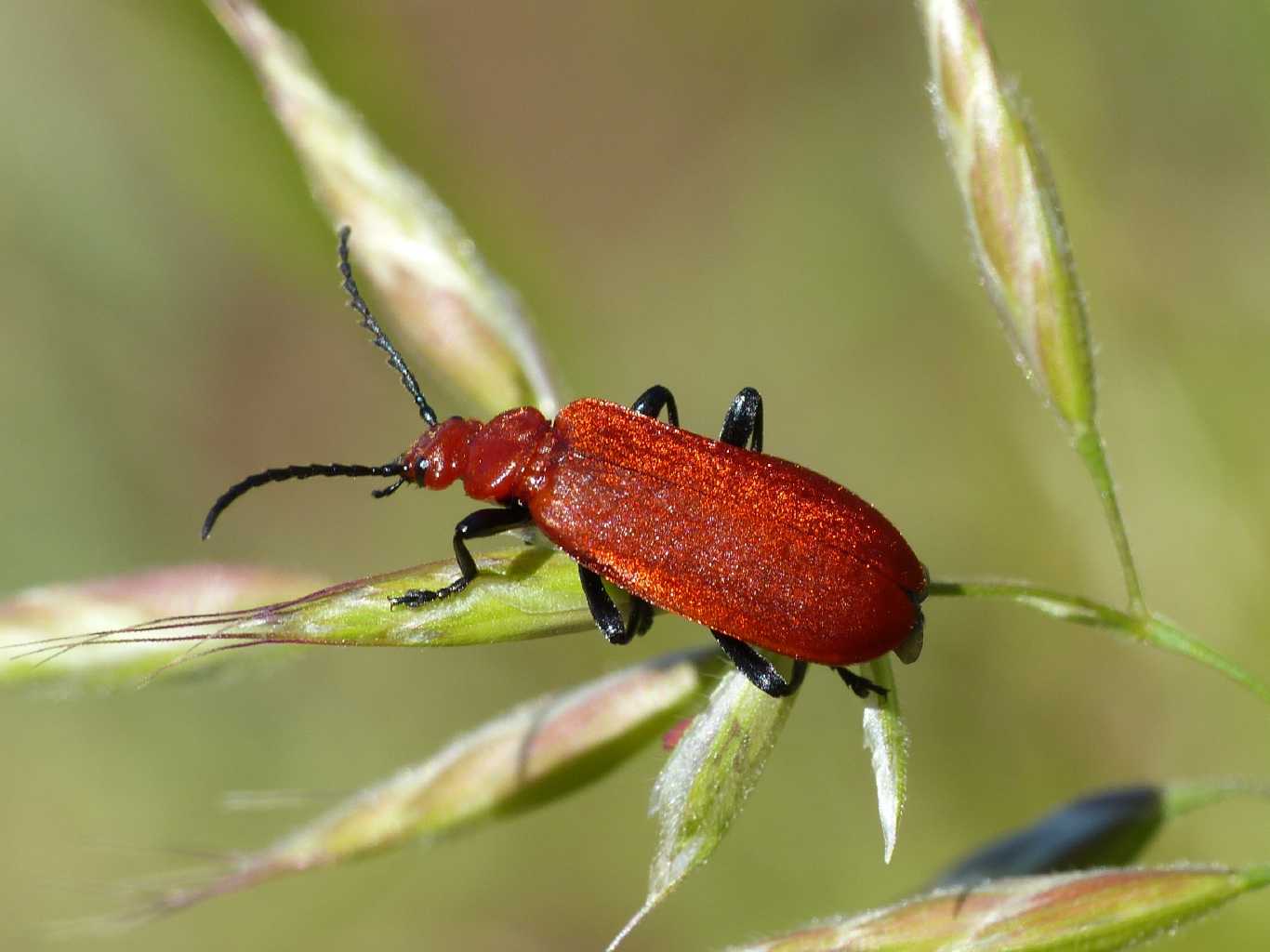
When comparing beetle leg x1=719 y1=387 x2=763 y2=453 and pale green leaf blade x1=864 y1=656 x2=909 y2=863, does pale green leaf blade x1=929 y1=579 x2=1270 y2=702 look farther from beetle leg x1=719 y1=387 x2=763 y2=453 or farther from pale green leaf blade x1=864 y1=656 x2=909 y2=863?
beetle leg x1=719 y1=387 x2=763 y2=453

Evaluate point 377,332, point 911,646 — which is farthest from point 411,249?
point 911,646

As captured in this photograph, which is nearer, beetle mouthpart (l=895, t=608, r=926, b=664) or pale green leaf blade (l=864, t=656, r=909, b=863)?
pale green leaf blade (l=864, t=656, r=909, b=863)

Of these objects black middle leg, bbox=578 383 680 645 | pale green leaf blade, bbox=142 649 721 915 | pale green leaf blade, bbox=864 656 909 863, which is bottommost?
pale green leaf blade, bbox=142 649 721 915

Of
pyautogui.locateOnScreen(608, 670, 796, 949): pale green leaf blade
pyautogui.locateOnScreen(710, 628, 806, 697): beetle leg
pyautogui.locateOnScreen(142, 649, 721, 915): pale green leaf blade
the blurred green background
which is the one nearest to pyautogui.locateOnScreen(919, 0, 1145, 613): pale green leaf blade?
pyautogui.locateOnScreen(710, 628, 806, 697): beetle leg

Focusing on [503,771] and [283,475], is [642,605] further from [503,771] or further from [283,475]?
[283,475]

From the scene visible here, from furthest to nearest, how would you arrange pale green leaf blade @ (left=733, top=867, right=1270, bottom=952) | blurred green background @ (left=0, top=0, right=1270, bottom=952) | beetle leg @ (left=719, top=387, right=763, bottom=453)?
blurred green background @ (left=0, top=0, right=1270, bottom=952)
beetle leg @ (left=719, top=387, right=763, bottom=453)
pale green leaf blade @ (left=733, top=867, right=1270, bottom=952)

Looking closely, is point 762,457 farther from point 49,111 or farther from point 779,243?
point 49,111

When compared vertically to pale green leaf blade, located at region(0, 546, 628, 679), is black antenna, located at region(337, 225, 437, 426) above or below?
above
